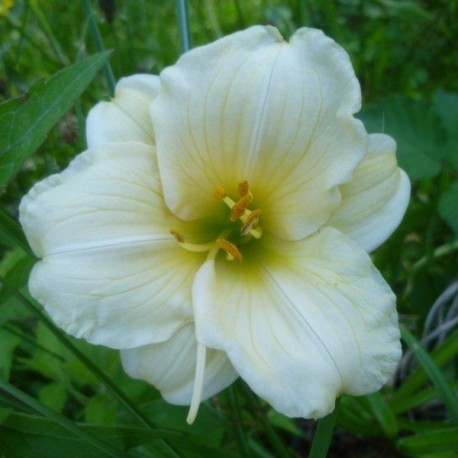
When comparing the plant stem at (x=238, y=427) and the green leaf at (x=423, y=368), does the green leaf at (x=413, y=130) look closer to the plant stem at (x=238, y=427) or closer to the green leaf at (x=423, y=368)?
the green leaf at (x=423, y=368)

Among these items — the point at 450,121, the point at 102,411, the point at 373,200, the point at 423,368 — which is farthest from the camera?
the point at 450,121

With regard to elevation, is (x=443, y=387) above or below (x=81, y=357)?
below

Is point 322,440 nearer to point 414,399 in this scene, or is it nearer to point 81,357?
point 81,357

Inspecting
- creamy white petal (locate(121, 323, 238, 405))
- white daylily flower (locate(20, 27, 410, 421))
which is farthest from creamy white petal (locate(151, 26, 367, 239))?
creamy white petal (locate(121, 323, 238, 405))

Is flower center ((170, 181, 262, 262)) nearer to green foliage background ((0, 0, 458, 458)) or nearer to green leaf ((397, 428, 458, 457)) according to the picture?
green foliage background ((0, 0, 458, 458))

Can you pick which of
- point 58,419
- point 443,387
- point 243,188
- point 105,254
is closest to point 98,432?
point 58,419
